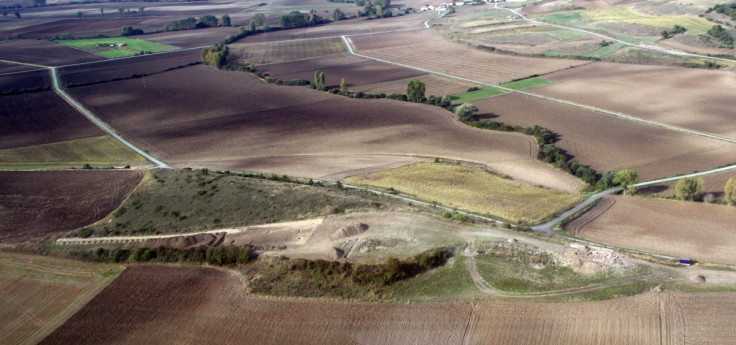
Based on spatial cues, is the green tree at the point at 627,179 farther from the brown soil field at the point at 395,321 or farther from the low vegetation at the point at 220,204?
the low vegetation at the point at 220,204

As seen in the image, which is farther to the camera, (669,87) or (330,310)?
(669,87)

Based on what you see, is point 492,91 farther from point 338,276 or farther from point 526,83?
point 338,276

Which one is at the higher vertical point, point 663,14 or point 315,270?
point 663,14

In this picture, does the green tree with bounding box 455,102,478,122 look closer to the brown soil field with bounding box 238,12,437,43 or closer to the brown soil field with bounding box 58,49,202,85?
the brown soil field with bounding box 58,49,202,85

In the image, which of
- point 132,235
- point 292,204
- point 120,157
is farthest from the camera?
point 120,157

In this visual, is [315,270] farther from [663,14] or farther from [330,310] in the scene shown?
[663,14]

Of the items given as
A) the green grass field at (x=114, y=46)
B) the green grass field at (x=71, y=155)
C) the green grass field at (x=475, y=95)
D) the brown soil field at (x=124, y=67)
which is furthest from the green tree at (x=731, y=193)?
the green grass field at (x=114, y=46)

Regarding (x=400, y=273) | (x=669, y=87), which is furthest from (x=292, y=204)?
(x=669, y=87)
